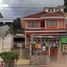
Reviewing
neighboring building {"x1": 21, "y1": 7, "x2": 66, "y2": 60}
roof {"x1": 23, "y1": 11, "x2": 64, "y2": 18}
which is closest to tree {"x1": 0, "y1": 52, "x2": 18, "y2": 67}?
neighboring building {"x1": 21, "y1": 7, "x2": 66, "y2": 60}

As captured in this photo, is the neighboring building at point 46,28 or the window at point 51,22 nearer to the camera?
the neighboring building at point 46,28

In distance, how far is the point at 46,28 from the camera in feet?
117

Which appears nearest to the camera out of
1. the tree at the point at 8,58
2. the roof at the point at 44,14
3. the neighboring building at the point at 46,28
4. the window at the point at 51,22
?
the tree at the point at 8,58

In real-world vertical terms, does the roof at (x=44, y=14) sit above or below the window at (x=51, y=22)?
above

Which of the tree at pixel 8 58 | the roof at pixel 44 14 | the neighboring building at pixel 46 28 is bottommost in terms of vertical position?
the neighboring building at pixel 46 28

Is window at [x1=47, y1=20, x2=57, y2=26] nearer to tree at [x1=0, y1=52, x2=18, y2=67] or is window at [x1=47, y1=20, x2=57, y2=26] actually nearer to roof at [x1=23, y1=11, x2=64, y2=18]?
roof at [x1=23, y1=11, x2=64, y2=18]

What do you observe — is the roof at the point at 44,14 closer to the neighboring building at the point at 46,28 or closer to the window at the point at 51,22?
the neighboring building at the point at 46,28

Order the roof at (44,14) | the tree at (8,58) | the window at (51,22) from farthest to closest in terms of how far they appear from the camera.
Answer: the roof at (44,14)
the window at (51,22)
the tree at (8,58)

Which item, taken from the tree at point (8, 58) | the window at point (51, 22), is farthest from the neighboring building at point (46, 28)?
the tree at point (8, 58)

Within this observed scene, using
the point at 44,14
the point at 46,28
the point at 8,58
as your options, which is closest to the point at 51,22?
the point at 46,28

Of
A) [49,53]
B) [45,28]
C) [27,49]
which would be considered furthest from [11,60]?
[45,28]

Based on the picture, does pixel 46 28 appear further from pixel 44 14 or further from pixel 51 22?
pixel 44 14

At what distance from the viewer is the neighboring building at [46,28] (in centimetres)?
3042

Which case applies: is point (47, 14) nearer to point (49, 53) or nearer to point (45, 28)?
point (45, 28)
